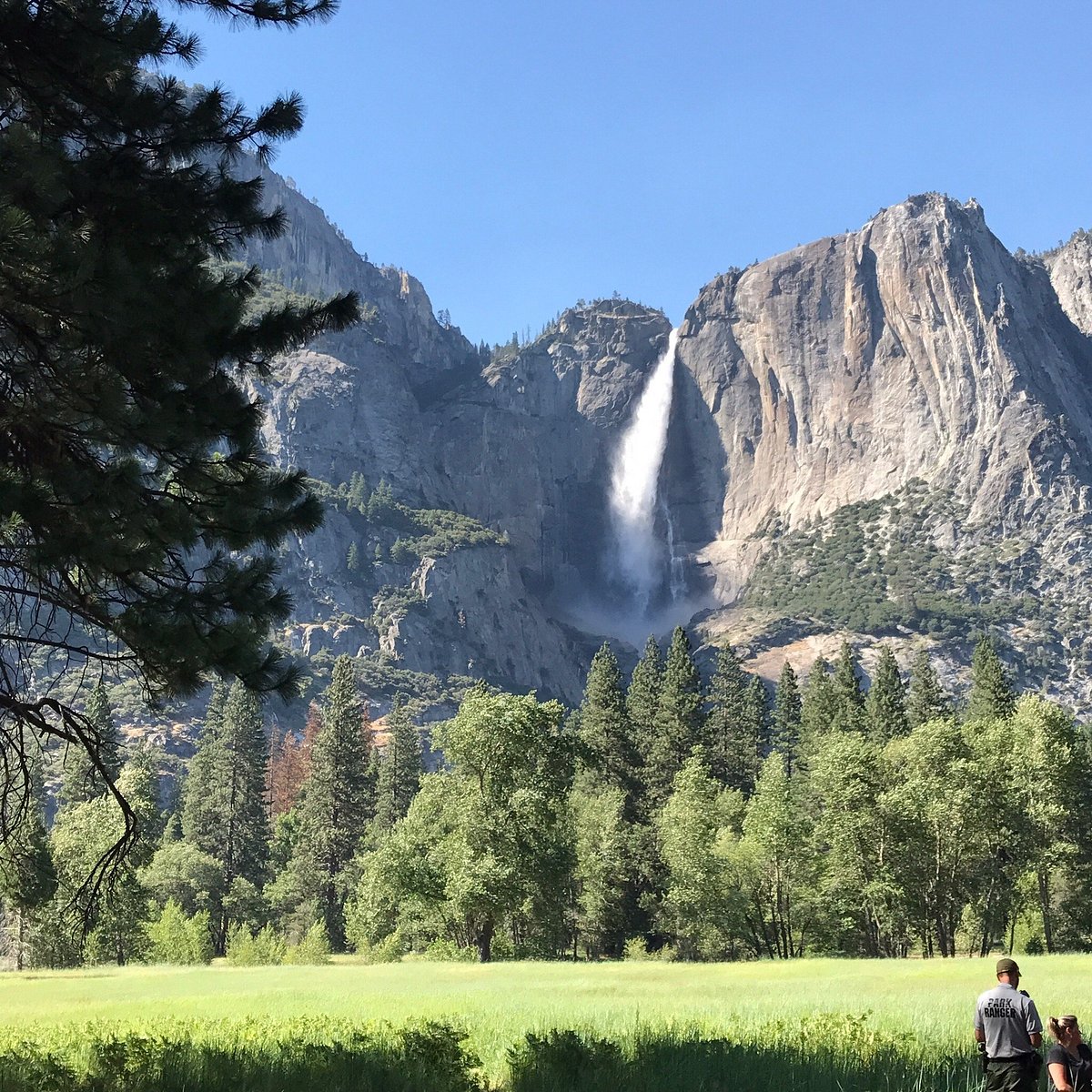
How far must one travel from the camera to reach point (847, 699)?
68688mm

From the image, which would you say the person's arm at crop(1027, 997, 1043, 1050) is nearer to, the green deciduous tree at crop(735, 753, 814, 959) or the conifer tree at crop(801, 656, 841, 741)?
the green deciduous tree at crop(735, 753, 814, 959)

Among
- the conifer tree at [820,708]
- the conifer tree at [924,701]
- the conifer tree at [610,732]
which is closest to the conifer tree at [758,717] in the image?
the conifer tree at [820,708]

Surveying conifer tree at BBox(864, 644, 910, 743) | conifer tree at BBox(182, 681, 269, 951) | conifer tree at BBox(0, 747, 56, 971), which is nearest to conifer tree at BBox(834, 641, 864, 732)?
conifer tree at BBox(864, 644, 910, 743)

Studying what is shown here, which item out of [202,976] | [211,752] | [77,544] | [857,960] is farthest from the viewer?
[211,752]

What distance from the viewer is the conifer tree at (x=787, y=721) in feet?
249

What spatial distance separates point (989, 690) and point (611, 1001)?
164ft

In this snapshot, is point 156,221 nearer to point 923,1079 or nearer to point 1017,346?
point 923,1079

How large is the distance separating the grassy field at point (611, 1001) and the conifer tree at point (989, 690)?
1126 inches

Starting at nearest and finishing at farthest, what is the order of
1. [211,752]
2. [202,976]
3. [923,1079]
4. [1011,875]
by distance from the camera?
[923,1079], [202,976], [1011,875], [211,752]

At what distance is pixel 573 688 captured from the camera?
194875mm

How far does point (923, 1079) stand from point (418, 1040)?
5111mm

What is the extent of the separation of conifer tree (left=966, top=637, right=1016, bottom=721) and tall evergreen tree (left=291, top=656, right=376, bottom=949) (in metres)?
38.6

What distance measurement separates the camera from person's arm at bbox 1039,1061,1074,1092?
30.2 ft

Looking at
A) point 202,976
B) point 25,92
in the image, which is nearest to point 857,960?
point 202,976
